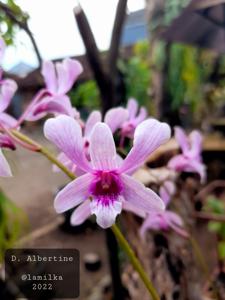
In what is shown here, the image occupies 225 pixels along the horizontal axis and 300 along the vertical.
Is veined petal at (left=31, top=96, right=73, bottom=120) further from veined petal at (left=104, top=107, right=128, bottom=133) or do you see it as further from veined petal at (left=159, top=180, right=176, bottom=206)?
veined petal at (left=159, top=180, right=176, bottom=206)

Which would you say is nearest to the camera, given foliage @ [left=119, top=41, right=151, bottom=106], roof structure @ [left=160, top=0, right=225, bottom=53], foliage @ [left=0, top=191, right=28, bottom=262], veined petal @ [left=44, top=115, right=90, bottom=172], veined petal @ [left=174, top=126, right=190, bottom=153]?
veined petal @ [left=44, top=115, right=90, bottom=172]

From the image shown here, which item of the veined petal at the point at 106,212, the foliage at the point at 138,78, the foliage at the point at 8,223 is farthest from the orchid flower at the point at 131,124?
the foliage at the point at 138,78

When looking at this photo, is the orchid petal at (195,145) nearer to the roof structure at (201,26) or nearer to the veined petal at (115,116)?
the veined petal at (115,116)

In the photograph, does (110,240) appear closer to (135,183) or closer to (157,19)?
(135,183)

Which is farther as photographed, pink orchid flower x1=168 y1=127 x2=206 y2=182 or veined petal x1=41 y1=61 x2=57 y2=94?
pink orchid flower x1=168 y1=127 x2=206 y2=182

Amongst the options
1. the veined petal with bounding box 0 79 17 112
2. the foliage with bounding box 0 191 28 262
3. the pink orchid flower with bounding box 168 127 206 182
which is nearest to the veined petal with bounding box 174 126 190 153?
the pink orchid flower with bounding box 168 127 206 182

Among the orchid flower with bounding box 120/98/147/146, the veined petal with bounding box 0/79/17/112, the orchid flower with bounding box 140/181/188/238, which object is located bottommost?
the orchid flower with bounding box 140/181/188/238

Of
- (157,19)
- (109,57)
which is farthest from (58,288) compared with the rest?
(157,19)
